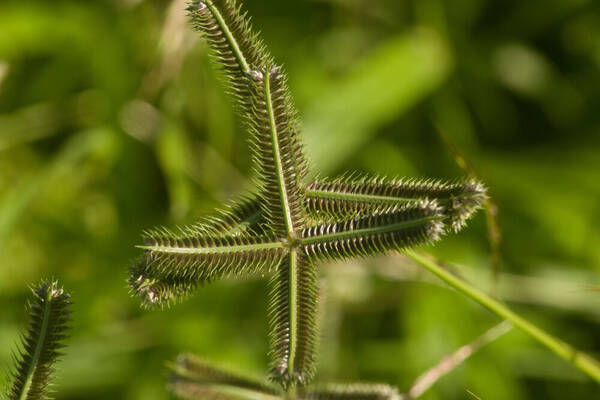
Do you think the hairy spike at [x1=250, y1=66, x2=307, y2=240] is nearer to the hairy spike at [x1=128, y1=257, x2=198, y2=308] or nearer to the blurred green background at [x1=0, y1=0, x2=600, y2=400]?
the hairy spike at [x1=128, y1=257, x2=198, y2=308]

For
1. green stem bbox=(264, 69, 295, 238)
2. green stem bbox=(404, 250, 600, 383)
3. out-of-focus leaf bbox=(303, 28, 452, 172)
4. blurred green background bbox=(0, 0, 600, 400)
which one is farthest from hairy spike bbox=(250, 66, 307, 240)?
out-of-focus leaf bbox=(303, 28, 452, 172)

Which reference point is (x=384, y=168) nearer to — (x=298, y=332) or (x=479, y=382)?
(x=479, y=382)

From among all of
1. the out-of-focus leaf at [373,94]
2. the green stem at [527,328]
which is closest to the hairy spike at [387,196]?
the green stem at [527,328]

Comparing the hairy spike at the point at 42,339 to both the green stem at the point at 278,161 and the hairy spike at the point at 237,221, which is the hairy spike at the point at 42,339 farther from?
the green stem at the point at 278,161

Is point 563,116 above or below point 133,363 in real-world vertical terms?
above

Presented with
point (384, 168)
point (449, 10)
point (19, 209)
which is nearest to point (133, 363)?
point (19, 209)

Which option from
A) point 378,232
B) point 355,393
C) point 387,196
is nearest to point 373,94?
point 355,393
